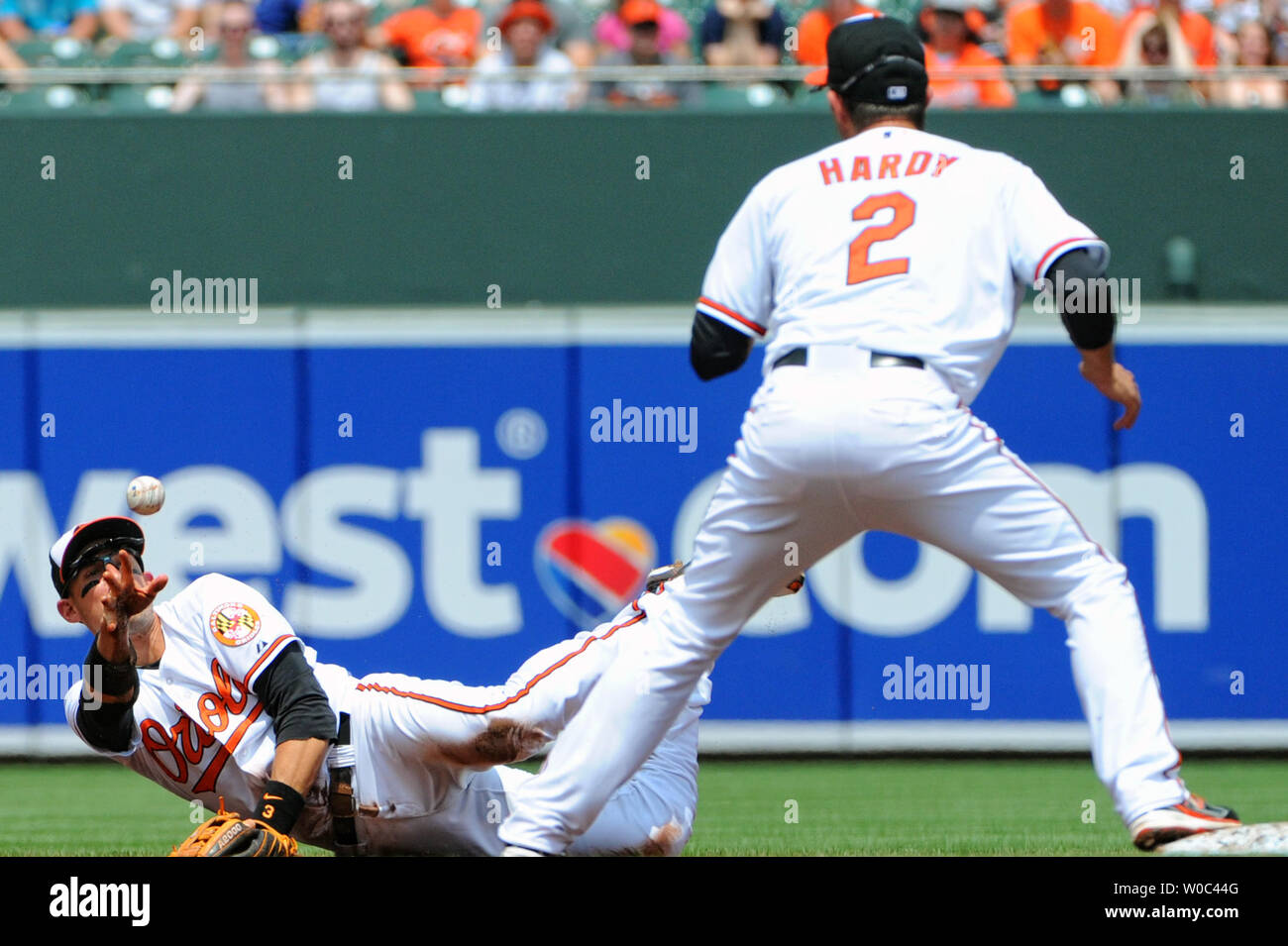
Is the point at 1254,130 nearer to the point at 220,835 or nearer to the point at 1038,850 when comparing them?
the point at 1038,850

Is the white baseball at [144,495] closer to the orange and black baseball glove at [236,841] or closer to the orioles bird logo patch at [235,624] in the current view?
the orioles bird logo patch at [235,624]

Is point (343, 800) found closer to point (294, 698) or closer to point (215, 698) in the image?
point (294, 698)

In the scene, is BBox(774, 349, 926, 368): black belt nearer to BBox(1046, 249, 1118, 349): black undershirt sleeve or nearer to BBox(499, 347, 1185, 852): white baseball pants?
BBox(499, 347, 1185, 852): white baseball pants

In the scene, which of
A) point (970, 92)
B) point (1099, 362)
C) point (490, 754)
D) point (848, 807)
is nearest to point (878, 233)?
point (1099, 362)

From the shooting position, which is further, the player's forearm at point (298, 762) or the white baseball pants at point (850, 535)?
the player's forearm at point (298, 762)

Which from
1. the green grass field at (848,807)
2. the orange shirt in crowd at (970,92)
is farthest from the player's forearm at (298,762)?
the orange shirt in crowd at (970,92)

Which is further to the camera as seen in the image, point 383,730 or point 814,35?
point 814,35

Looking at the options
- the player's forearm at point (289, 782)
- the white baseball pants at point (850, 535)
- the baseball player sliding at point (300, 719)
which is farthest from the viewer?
the baseball player sliding at point (300, 719)
